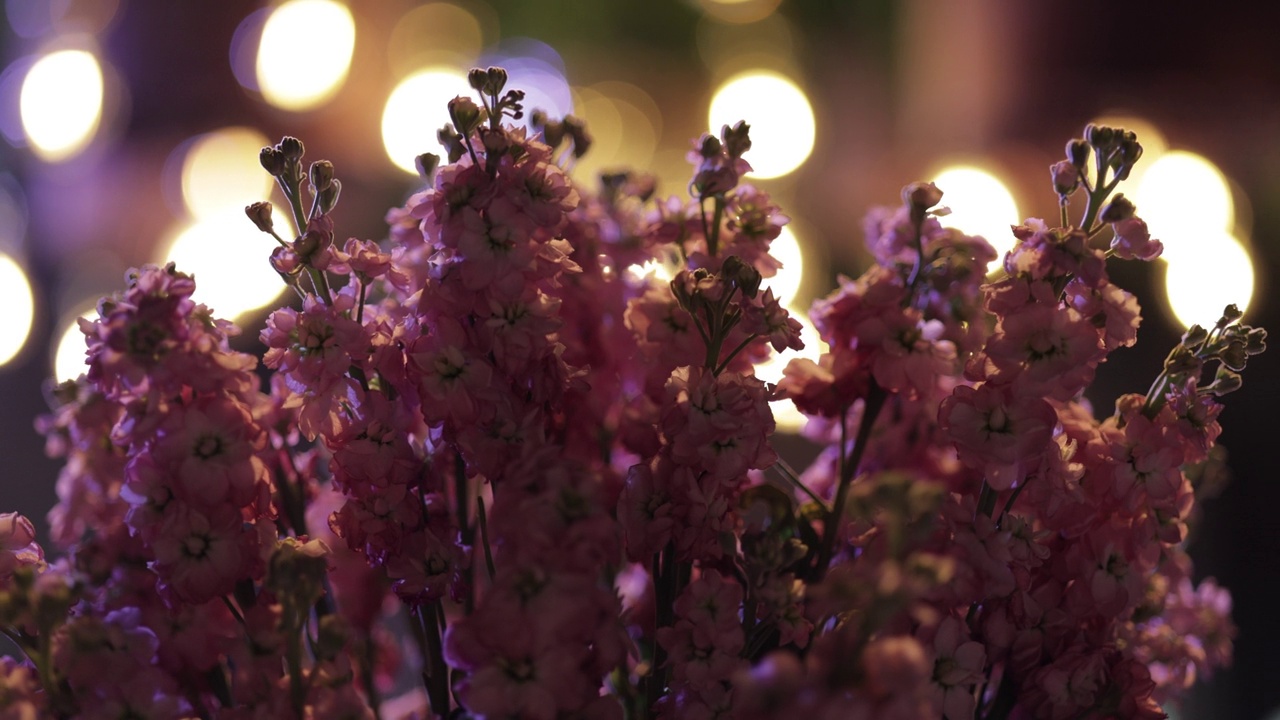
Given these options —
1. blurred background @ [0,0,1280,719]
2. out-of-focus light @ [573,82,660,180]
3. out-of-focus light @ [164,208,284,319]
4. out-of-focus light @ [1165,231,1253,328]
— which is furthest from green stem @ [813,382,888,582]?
out-of-focus light @ [573,82,660,180]

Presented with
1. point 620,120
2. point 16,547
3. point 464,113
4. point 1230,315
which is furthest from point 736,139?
point 620,120

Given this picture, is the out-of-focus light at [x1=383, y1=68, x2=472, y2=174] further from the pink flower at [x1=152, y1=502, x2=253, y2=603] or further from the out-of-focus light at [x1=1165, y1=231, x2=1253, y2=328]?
the pink flower at [x1=152, y1=502, x2=253, y2=603]

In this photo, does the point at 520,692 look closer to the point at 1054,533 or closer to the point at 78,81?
the point at 1054,533

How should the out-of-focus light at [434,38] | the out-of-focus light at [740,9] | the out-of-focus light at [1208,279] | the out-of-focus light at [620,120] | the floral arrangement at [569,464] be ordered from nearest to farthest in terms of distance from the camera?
the floral arrangement at [569,464] → the out-of-focus light at [1208,279] → the out-of-focus light at [740,9] → the out-of-focus light at [434,38] → the out-of-focus light at [620,120]

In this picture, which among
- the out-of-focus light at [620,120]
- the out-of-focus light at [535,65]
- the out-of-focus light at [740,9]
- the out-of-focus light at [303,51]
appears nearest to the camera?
the out-of-focus light at [303,51]

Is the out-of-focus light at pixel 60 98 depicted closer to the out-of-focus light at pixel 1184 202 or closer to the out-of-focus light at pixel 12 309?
the out-of-focus light at pixel 12 309

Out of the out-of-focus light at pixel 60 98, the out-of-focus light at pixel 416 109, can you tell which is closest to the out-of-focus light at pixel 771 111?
the out-of-focus light at pixel 416 109

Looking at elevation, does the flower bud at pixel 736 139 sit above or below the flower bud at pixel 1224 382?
above
